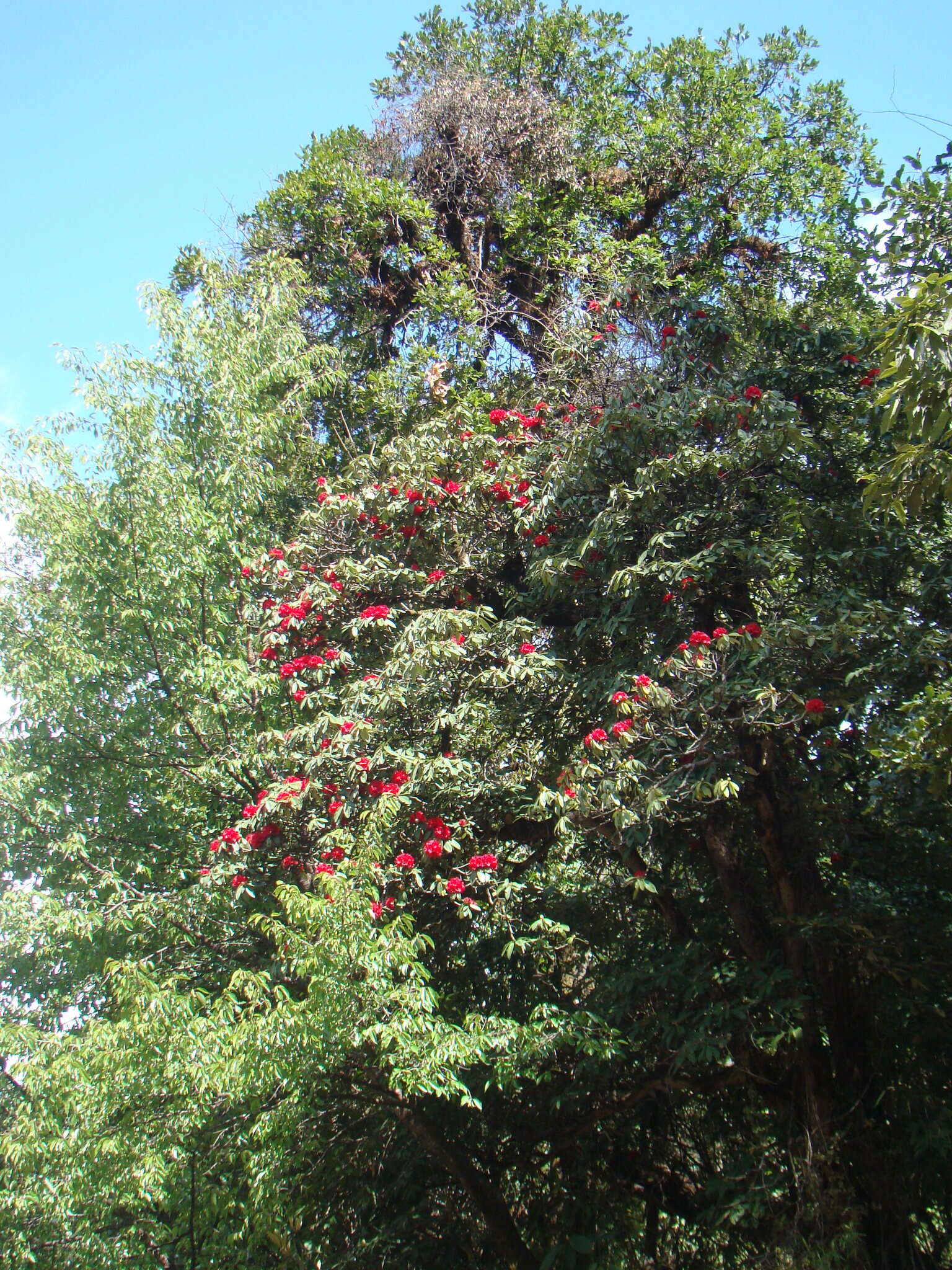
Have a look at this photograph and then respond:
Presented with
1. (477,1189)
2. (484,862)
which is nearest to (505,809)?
(484,862)

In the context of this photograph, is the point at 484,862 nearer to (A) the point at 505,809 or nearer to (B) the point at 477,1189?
(A) the point at 505,809

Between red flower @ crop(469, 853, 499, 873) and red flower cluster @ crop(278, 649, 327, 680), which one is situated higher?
red flower cluster @ crop(278, 649, 327, 680)

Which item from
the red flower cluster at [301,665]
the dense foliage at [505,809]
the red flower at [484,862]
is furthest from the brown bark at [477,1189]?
the red flower cluster at [301,665]

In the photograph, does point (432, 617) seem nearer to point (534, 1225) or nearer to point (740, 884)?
point (740, 884)

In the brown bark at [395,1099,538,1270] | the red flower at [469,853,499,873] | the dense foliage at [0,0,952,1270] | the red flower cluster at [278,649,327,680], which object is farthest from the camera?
the red flower cluster at [278,649,327,680]

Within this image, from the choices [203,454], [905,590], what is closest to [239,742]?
[203,454]

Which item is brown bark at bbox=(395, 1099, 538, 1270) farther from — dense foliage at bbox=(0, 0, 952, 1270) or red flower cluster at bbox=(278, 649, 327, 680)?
red flower cluster at bbox=(278, 649, 327, 680)

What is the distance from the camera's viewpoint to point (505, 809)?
19.7 ft

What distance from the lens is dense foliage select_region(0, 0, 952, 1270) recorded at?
450 centimetres

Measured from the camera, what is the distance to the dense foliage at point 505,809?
4496mm

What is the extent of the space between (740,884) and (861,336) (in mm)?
3836

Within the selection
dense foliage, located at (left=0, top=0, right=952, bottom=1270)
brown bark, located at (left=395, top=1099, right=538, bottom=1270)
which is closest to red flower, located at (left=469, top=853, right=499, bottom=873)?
dense foliage, located at (left=0, top=0, right=952, bottom=1270)

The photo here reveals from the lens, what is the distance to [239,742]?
6.09 meters

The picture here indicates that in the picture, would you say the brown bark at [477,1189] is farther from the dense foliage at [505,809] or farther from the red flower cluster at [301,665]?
the red flower cluster at [301,665]
